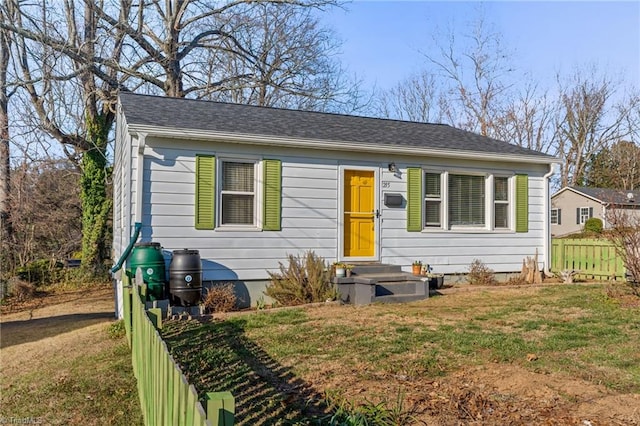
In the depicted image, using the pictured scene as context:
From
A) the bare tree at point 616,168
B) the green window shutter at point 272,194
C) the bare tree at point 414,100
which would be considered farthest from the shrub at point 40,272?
→ the bare tree at point 616,168

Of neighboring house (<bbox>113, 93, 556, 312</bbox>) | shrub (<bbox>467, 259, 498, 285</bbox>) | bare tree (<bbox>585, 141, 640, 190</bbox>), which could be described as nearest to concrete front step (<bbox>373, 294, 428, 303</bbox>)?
neighboring house (<bbox>113, 93, 556, 312</bbox>)

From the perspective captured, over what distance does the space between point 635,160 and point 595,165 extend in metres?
2.48

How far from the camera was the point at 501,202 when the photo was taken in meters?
10.9

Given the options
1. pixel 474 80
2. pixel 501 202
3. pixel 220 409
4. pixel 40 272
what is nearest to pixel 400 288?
pixel 501 202

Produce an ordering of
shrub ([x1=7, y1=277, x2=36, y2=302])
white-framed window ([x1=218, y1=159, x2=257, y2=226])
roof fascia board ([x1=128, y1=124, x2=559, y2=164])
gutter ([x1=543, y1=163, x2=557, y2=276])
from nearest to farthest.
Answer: roof fascia board ([x1=128, y1=124, x2=559, y2=164])
white-framed window ([x1=218, y1=159, x2=257, y2=226])
gutter ([x1=543, y1=163, x2=557, y2=276])
shrub ([x1=7, y1=277, x2=36, y2=302])

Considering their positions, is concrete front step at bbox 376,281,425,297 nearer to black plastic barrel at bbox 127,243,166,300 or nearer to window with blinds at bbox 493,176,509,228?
window with blinds at bbox 493,176,509,228

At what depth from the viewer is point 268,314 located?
7.35m

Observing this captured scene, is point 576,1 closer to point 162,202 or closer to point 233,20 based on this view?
point 162,202

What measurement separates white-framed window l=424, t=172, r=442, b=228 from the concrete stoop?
1.50 metres

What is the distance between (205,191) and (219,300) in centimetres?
184

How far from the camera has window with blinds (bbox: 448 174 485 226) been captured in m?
10.5

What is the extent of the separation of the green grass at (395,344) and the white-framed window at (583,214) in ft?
86.1

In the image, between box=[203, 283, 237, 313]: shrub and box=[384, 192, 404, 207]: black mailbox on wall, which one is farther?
box=[384, 192, 404, 207]: black mailbox on wall

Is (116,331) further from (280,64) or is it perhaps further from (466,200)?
(280,64)
